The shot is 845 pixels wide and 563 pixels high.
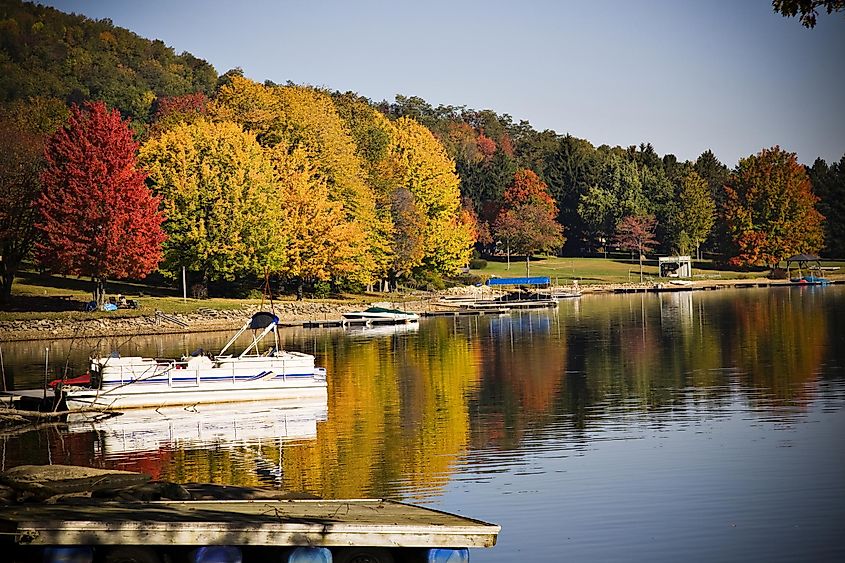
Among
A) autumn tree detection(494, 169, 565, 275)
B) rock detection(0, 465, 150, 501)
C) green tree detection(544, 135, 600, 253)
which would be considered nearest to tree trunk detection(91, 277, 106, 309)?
rock detection(0, 465, 150, 501)

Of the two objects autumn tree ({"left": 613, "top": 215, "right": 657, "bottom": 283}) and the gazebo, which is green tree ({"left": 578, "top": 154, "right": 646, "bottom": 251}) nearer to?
autumn tree ({"left": 613, "top": 215, "right": 657, "bottom": 283})

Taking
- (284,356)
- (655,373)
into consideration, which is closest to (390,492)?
(284,356)

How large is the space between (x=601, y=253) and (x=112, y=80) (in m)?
82.4

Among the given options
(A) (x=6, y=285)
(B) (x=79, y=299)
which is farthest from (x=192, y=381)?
(B) (x=79, y=299)

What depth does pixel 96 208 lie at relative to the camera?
8612 cm

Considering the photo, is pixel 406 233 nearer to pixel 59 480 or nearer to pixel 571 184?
pixel 571 184

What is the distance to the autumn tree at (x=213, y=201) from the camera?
310 feet

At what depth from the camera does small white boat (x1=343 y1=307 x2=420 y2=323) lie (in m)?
96.5

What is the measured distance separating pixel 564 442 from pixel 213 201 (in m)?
65.7

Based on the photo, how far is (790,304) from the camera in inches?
4154

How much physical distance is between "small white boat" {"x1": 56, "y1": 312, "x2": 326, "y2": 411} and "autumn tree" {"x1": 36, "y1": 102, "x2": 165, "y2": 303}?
4070cm

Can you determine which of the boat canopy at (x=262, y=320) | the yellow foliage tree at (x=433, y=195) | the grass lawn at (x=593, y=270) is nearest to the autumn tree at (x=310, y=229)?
the yellow foliage tree at (x=433, y=195)

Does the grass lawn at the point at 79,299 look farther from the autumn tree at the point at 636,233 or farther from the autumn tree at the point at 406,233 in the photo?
the autumn tree at the point at 636,233

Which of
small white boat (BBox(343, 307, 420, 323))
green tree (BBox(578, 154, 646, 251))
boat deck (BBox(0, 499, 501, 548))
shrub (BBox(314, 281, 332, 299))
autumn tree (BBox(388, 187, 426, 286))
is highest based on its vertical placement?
Answer: green tree (BBox(578, 154, 646, 251))
